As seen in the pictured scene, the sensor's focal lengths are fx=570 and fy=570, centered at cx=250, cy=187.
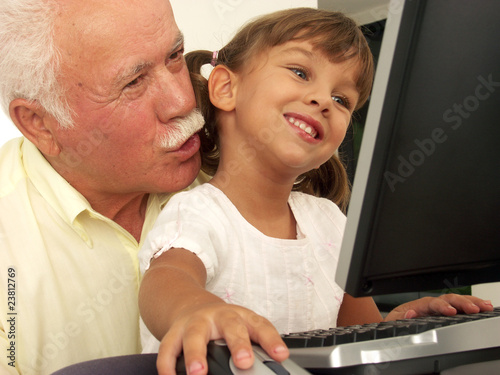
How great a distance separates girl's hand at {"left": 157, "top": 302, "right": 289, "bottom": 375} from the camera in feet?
1.60

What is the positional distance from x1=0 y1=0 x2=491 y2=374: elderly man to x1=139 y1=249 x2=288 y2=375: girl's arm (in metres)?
0.55

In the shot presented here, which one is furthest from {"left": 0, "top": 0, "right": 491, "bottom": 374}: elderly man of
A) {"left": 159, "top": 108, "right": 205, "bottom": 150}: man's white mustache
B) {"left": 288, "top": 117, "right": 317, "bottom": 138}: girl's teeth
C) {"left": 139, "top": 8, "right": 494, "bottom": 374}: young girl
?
{"left": 288, "top": 117, "right": 317, "bottom": 138}: girl's teeth

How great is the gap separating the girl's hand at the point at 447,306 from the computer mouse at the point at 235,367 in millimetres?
512

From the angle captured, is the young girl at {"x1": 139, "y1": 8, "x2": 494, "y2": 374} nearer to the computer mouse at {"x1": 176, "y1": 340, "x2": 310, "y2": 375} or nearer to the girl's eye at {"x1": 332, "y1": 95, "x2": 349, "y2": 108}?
the girl's eye at {"x1": 332, "y1": 95, "x2": 349, "y2": 108}

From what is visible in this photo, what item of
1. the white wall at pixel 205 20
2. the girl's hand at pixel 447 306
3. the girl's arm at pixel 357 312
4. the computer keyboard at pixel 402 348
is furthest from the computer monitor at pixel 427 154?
the white wall at pixel 205 20

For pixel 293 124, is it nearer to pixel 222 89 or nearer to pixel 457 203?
pixel 222 89

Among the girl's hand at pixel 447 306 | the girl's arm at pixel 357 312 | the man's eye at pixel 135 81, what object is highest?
the man's eye at pixel 135 81

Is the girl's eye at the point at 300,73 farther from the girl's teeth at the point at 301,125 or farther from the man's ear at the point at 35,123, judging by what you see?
the man's ear at the point at 35,123

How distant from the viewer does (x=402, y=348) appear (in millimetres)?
546

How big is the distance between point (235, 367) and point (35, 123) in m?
1.06

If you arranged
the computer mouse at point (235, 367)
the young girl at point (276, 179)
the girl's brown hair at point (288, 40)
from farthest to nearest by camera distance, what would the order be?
the girl's brown hair at point (288, 40), the young girl at point (276, 179), the computer mouse at point (235, 367)

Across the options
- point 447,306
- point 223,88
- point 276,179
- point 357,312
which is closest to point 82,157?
point 223,88

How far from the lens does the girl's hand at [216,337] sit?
0.49m

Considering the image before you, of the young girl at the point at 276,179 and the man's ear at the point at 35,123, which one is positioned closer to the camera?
the young girl at the point at 276,179
